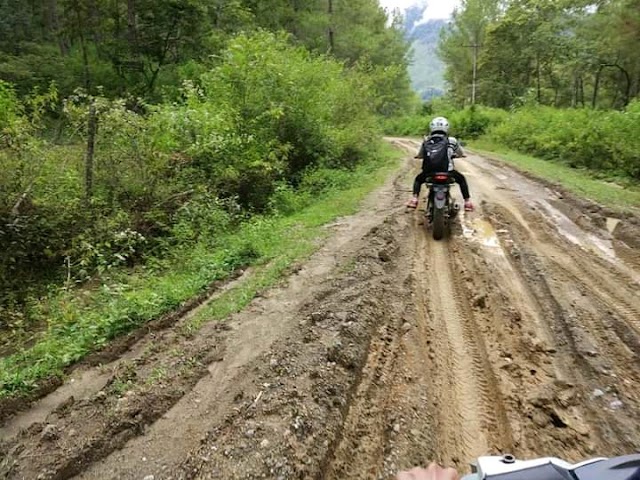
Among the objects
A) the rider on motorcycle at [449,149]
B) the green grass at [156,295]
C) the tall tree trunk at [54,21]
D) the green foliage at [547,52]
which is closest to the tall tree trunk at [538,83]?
the green foliage at [547,52]

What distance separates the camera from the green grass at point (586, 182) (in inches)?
386

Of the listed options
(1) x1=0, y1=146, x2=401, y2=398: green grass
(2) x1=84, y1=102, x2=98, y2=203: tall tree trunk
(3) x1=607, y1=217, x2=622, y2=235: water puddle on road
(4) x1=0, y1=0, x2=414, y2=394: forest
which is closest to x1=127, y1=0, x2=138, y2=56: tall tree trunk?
(4) x1=0, y1=0, x2=414, y2=394: forest

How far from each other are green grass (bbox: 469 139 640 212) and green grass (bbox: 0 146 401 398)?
5.89 m

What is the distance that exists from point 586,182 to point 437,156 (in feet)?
21.2

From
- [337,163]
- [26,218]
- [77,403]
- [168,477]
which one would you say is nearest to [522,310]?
[168,477]

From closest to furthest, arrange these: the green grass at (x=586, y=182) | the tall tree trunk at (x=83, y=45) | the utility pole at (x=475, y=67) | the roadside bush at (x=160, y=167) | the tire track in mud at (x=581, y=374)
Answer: the tire track in mud at (x=581, y=374), the roadside bush at (x=160, y=167), the green grass at (x=586, y=182), the tall tree trunk at (x=83, y=45), the utility pole at (x=475, y=67)

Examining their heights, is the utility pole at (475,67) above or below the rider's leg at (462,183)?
above

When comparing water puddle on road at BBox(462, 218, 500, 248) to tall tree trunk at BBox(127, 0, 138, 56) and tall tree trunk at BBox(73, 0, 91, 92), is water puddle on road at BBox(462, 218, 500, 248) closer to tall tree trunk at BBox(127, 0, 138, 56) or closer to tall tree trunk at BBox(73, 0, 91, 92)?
tall tree trunk at BBox(127, 0, 138, 56)

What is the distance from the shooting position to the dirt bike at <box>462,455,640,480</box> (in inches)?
48.6

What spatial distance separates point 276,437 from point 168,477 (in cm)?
71

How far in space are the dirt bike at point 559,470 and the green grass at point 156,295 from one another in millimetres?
3965

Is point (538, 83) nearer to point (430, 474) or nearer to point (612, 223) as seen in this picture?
point (612, 223)

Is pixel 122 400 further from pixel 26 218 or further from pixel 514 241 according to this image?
pixel 514 241

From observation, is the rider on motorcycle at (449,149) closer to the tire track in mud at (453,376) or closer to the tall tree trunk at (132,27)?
the tire track in mud at (453,376)
